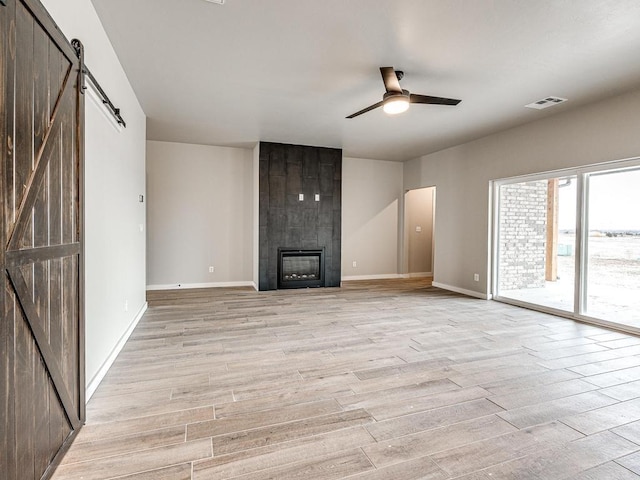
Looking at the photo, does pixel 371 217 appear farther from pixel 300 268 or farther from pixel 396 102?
pixel 396 102

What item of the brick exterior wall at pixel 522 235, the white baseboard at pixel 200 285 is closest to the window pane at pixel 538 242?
the brick exterior wall at pixel 522 235

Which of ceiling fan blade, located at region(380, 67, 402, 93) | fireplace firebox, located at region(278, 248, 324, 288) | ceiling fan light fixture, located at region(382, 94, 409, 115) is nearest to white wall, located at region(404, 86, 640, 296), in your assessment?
fireplace firebox, located at region(278, 248, 324, 288)

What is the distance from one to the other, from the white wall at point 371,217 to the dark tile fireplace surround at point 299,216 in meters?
0.82

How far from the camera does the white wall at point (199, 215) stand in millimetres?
6254

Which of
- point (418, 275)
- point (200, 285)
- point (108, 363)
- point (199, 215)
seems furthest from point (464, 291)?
point (108, 363)

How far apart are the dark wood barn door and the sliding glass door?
5.36 m

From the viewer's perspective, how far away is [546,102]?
4.09 meters

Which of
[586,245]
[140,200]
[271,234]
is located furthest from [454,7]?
[271,234]

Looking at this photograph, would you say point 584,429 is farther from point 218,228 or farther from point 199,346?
point 218,228

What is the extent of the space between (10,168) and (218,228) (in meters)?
5.43

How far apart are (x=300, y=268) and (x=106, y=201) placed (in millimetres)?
4154

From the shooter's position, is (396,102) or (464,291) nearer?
(396,102)

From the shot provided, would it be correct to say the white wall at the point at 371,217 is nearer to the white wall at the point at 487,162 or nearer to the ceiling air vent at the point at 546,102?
the white wall at the point at 487,162

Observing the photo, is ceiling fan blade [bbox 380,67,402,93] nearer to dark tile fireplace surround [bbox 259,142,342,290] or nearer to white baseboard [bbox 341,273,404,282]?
dark tile fireplace surround [bbox 259,142,342,290]
